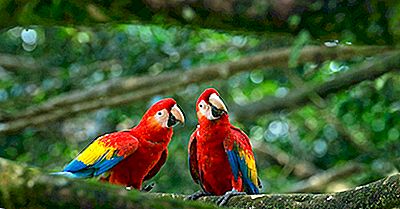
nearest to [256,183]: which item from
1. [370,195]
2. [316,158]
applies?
[370,195]

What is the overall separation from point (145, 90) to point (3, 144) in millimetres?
945

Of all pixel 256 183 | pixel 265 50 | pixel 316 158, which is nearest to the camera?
pixel 256 183

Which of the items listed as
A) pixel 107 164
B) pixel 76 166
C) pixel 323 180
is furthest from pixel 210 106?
pixel 323 180

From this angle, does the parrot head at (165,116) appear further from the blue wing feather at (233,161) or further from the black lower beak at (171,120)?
the blue wing feather at (233,161)

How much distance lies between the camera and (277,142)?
652 cm

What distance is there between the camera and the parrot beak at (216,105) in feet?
9.87

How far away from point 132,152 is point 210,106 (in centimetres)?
36

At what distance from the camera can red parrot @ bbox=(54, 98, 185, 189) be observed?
302 cm

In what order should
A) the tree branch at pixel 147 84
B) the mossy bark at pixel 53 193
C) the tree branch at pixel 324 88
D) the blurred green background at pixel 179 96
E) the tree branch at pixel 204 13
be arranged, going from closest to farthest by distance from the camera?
the mossy bark at pixel 53 193, the tree branch at pixel 204 13, the tree branch at pixel 324 88, the blurred green background at pixel 179 96, the tree branch at pixel 147 84

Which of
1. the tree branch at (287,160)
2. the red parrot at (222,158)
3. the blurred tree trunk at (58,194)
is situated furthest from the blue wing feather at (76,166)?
the tree branch at (287,160)

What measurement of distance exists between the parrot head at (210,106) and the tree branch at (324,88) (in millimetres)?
1404

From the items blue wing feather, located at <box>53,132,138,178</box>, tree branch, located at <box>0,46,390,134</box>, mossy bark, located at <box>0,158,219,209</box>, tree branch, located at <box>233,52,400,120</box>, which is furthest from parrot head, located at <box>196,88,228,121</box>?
mossy bark, located at <box>0,158,219,209</box>

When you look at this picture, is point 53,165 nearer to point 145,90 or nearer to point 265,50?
point 145,90

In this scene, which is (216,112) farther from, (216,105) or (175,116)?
(175,116)
